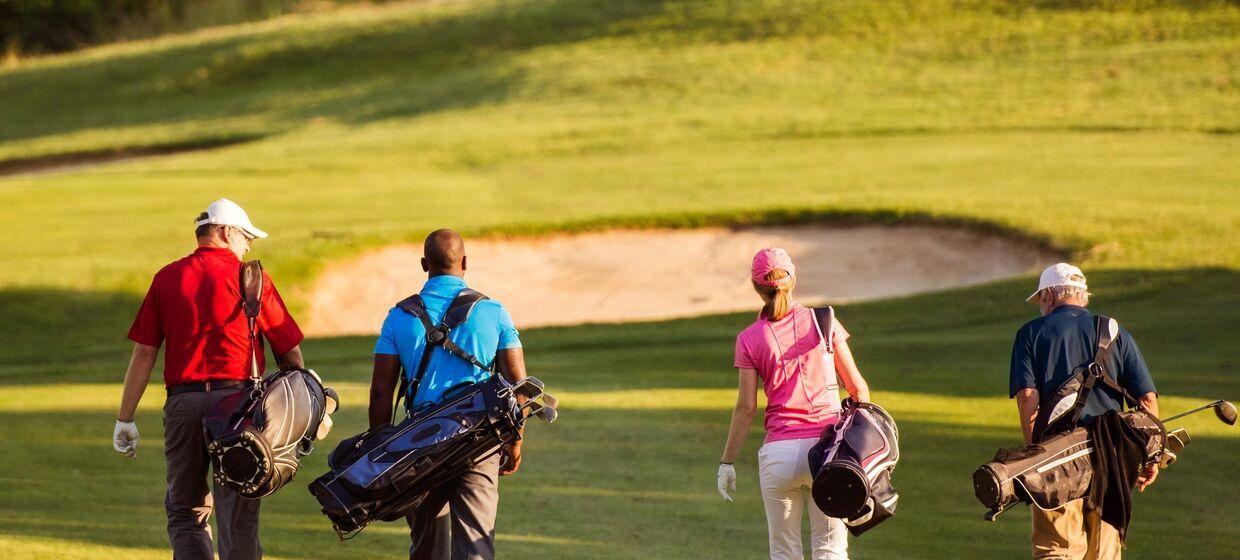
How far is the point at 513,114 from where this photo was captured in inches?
1471

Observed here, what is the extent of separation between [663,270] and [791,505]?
51.5 feet

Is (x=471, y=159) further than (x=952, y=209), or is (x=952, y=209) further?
(x=471, y=159)

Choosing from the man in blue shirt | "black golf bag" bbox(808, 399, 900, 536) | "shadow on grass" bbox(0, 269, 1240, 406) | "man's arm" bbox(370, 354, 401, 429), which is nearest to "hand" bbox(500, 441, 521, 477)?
the man in blue shirt

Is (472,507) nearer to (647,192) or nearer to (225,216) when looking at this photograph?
(225,216)

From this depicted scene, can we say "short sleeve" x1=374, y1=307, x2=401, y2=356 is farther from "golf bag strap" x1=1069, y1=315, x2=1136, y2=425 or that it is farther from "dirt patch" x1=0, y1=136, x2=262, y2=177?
"dirt patch" x1=0, y1=136, x2=262, y2=177

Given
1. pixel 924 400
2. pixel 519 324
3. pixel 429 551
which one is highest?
pixel 429 551

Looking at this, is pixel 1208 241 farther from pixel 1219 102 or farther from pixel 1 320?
pixel 1 320

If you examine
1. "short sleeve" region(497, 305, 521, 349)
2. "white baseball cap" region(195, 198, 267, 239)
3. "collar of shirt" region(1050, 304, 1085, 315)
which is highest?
"white baseball cap" region(195, 198, 267, 239)

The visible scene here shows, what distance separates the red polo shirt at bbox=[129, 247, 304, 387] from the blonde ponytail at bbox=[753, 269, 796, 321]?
236 centimetres

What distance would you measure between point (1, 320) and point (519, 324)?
6.90 metres

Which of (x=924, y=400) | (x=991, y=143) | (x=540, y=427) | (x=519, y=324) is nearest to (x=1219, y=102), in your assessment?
(x=991, y=143)

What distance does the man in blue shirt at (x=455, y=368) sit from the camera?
6.52 meters

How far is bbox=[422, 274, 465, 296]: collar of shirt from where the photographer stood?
6609 mm

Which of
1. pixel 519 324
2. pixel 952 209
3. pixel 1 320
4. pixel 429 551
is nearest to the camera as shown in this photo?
pixel 429 551
